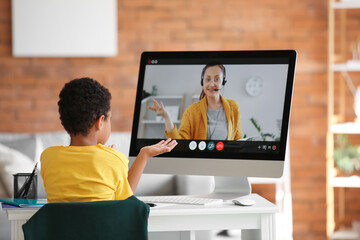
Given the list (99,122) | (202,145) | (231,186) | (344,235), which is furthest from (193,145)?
(344,235)

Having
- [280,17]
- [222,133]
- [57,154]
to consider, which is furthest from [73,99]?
[280,17]

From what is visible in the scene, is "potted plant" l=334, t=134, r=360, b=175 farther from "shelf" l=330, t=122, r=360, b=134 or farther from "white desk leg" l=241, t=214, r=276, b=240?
"white desk leg" l=241, t=214, r=276, b=240

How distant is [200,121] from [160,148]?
0.17m

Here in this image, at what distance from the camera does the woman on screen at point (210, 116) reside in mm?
1773

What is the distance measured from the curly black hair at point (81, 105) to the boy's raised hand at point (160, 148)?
22 centimetres

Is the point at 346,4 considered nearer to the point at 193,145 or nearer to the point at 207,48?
the point at 207,48

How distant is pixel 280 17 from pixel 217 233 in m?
1.65

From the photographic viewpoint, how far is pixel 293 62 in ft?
5.77

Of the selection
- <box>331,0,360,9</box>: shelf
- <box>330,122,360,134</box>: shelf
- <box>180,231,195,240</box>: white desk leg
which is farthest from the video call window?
<box>331,0,360,9</box>: shelf

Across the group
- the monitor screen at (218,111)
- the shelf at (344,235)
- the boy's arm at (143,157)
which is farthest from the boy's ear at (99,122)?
the shelf at (344,235)

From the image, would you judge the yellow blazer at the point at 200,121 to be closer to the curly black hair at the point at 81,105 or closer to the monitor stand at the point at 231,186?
the monitor stand at the point at 231,186

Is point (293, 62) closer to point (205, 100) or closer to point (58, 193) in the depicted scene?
point (205, 100)

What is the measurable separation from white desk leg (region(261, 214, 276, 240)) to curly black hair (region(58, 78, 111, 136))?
23.3 inches

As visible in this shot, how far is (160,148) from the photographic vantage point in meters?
1.73
